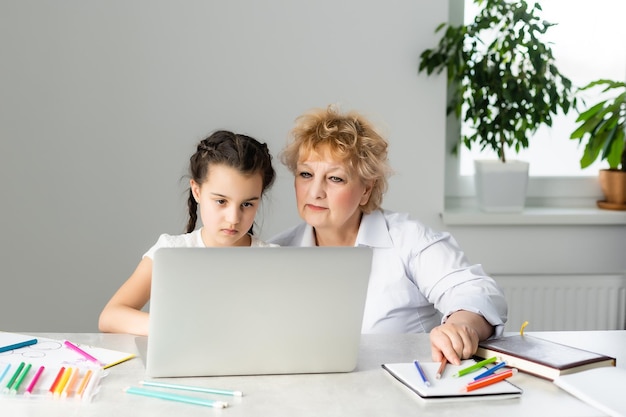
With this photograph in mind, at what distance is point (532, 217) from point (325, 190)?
1.59 m

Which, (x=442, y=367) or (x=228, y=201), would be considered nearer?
(x=442, y=367)

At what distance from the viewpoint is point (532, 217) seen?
338 centimetres

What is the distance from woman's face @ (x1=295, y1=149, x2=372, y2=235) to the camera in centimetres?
202

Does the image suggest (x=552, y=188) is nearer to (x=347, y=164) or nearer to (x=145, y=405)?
(x=347, y=164)

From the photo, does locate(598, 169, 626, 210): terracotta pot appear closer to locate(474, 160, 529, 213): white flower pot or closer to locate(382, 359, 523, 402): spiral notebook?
locate(474, 160, 529, 213): white flower pot

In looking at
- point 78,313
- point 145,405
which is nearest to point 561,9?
point 78,313

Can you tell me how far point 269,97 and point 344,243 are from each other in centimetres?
125

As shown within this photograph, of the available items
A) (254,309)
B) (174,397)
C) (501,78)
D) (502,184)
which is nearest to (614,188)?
(502,184)

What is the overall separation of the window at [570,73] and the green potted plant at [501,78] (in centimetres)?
15

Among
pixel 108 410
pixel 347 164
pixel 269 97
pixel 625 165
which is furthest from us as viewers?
pixel 625 165

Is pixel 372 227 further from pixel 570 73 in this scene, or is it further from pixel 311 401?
pixel 570 73

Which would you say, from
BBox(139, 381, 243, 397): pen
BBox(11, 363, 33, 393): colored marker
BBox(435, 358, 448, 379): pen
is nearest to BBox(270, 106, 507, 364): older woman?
BBox(435, 358, 448, 379): pen

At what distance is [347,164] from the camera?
2043mm

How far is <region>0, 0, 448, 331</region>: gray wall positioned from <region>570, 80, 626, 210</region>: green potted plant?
25.3 inches
